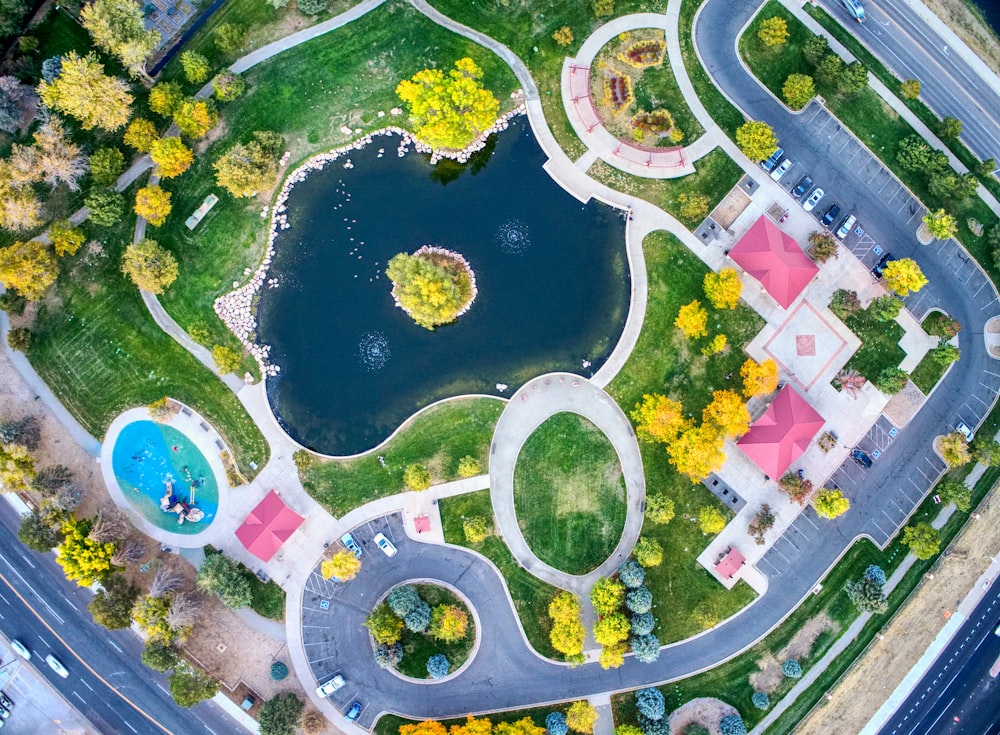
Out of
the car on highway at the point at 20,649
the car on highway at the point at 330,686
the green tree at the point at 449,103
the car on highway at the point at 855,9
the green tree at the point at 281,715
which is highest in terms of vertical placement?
the car on highway at the point at 855,9

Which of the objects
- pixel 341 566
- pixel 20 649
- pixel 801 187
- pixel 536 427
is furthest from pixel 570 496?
pixel 20 649

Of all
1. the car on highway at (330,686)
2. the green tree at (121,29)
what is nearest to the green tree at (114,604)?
the car on highway at (330,686)

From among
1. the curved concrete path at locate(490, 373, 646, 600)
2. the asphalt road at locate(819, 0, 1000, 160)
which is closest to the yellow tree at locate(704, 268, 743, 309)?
the curved concrete path at locate(490, 373, 646, 600)

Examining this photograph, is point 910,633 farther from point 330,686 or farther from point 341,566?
point 330,686

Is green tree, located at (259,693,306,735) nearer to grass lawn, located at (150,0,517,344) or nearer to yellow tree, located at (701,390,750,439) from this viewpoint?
grass lawn, located at (150,0,517,344)

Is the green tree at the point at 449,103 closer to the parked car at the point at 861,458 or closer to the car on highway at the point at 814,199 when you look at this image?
the car on highway at the point at 814,199
